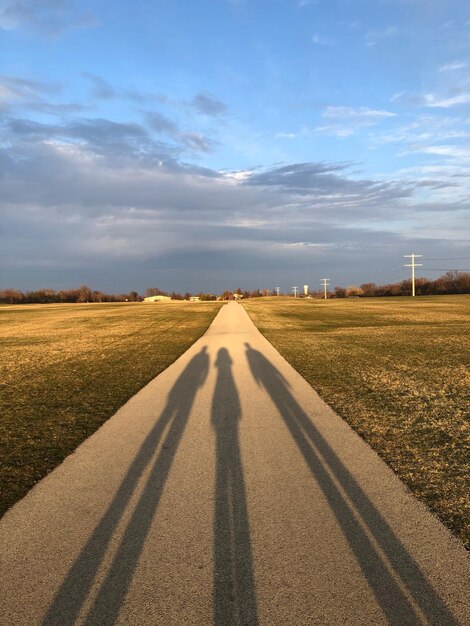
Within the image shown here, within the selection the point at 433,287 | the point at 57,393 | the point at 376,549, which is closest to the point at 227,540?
the point at 376,549

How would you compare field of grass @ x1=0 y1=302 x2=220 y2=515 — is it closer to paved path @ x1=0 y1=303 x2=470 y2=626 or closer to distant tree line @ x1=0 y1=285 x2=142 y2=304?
paved path @ x1=0 y1=303 x2=470 y2=626

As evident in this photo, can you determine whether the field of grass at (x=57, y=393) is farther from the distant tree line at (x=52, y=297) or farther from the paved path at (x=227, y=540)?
the distant tree line at (x=52, y=297)

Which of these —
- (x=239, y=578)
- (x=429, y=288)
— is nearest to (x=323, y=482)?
(x=239, y=578)

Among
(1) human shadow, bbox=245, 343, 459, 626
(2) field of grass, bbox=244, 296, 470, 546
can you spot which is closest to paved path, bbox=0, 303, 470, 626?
(1) human shadow, bbox=245, 343, 459, 626

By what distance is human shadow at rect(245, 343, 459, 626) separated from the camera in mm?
2902

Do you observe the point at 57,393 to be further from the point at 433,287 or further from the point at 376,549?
the point at 433,287

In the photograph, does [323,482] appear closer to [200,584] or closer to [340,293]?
[200,584]

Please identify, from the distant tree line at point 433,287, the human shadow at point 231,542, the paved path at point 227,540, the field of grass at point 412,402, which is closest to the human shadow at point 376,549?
the paved path at point 227,540

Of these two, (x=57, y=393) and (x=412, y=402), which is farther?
(x=57, y=393)

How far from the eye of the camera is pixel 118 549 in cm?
359

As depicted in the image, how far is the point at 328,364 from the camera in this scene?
13.6m

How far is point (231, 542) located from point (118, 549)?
851mm

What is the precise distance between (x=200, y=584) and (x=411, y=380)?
28.3ft

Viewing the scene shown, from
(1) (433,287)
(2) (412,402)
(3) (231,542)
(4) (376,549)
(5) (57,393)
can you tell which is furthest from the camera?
(1) (433,287)
